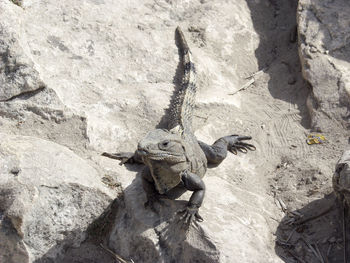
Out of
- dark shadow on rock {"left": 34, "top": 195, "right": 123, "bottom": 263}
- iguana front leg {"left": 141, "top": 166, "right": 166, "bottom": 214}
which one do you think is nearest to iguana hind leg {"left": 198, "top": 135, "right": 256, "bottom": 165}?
iguana front leg {"left": 141, "top": 166, "right": 166, "bottom": 214}

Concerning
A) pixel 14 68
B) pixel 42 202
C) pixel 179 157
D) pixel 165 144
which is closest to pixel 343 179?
pixel 179 157

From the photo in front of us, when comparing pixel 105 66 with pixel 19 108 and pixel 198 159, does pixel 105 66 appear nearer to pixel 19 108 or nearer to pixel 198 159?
pixel 19 108

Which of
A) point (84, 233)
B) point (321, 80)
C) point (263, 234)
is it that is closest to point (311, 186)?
point (263, 234)

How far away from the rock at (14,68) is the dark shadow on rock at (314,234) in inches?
157

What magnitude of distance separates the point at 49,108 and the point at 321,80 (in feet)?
14.6

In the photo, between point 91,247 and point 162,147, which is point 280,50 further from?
point 91,247

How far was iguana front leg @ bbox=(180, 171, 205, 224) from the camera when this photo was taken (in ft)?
16.3

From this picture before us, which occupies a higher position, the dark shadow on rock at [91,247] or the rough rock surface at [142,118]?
the rough rock surface at [142,118]

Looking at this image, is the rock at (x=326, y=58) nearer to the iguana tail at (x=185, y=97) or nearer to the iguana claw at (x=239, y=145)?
the iguana claw at (x=239, y=145)

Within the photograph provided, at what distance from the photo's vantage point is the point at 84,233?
5.38 metres

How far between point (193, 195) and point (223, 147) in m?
1.46

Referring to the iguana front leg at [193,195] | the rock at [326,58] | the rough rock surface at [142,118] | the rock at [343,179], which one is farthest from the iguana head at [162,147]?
the rock at [326,58]

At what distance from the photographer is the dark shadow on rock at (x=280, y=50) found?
7.70 metres

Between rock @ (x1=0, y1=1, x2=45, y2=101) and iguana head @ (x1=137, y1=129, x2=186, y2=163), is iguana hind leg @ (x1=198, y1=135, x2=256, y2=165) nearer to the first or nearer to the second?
iguana head @ (x1=137, y1=129, x2=186, y2=163)
